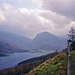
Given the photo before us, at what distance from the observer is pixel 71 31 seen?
189ft

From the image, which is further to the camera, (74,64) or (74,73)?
(74,64)

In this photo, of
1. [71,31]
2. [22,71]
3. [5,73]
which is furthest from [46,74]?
[5,73]

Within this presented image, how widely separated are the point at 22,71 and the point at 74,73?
111204 mm

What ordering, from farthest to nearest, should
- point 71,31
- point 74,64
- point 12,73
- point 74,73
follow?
point 12,73 → point 71,31 → point 74,64 → point 74,73

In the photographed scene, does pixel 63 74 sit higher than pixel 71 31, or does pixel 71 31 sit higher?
pixel 71 31

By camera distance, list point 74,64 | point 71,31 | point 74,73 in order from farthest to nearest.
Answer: point 71,31
point 74,64
point 74,73

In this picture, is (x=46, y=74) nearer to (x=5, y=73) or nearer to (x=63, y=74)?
(x=63, y=74)

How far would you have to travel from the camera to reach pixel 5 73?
125m

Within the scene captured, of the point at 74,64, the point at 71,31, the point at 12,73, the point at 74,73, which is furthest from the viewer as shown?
the point at 12,73

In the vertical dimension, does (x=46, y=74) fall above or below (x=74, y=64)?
below

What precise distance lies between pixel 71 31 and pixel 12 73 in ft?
282

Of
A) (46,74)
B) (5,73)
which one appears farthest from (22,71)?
(46,74)

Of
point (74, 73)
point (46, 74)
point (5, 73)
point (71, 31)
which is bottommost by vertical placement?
point (5, 73)

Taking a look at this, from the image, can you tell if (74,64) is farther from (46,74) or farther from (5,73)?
(5,73)
